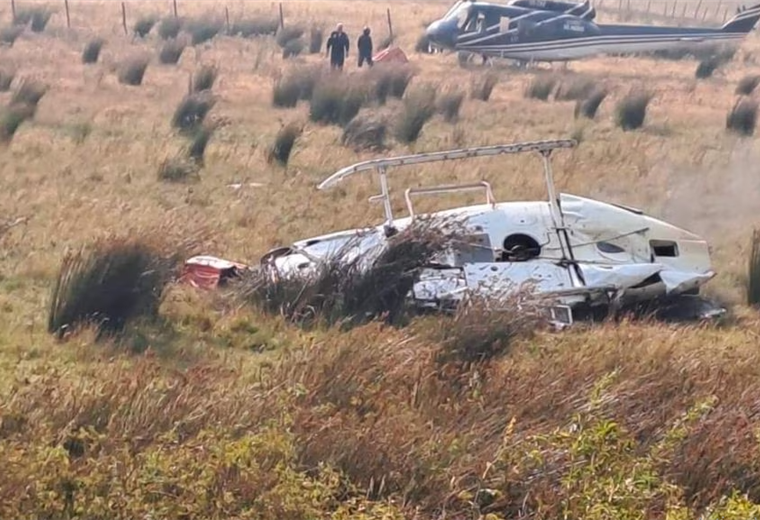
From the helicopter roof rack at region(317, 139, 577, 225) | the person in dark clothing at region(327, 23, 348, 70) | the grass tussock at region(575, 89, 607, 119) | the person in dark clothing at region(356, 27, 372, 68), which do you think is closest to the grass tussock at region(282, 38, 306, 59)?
the person in dark clothing at region(356, 27, 372, 68)

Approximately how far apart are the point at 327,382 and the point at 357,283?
2.56m

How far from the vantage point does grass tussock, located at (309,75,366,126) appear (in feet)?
59.0

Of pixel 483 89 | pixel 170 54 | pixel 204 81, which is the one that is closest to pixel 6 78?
pixel 204 81

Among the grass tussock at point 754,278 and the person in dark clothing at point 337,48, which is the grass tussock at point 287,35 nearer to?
the person in dark clothing at point 337,48

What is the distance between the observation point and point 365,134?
52.6ft

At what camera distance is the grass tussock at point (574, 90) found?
886 inches

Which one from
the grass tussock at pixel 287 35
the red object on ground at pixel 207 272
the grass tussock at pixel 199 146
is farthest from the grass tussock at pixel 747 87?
the red object on ground at pixel 207 272

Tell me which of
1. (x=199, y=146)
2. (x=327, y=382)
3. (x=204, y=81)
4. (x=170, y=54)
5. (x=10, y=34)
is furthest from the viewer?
(x=10, y=34)

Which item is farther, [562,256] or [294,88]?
[294,88]

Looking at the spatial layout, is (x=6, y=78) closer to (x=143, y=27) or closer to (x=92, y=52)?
(x=92, y=52)

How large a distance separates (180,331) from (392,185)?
6.25 metres

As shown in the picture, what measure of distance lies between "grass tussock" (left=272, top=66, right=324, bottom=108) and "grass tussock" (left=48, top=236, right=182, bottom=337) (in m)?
11.8

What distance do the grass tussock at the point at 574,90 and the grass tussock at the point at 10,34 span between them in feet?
43.6

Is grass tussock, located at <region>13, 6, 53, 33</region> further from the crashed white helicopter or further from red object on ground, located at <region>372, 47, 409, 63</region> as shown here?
the crashed white helicopter
